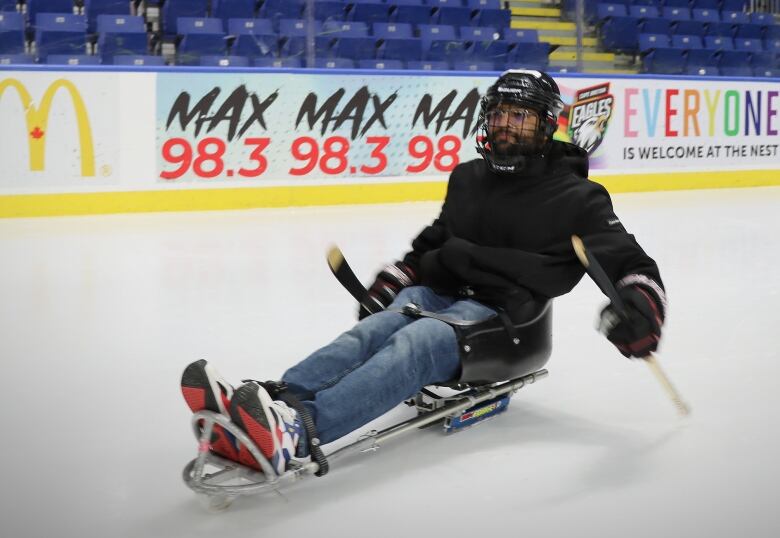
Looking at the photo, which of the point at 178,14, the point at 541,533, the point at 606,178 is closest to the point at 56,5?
the point at 178,14

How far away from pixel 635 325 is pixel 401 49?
246 inches

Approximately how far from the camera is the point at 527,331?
2289 millimetres

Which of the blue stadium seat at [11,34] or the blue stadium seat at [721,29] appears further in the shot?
the blue stadium seat at [721,29]

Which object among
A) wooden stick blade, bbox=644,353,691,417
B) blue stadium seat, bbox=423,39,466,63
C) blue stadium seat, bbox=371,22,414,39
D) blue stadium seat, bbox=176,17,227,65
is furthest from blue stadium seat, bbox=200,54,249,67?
wooden stick blade, bbox=644,353,691,417

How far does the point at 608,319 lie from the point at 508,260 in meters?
0.31

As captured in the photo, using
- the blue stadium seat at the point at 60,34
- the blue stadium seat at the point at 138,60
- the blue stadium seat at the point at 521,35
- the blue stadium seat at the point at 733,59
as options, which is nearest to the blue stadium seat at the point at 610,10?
the blue stadium seat at the point at 521,35

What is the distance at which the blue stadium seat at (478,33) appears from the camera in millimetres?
8422

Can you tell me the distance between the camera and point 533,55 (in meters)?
8.48

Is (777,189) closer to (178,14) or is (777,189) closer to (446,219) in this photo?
(178,14)

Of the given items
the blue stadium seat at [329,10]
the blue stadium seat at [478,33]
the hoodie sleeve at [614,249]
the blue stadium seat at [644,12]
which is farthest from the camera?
the blue stadium seat at [644,12]

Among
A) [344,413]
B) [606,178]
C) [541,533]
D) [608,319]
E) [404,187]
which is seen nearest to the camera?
[541,533]

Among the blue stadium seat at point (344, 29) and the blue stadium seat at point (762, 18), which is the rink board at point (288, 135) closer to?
the blue stadium seat at point (344, 29)

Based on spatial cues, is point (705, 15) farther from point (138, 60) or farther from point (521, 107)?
point (521, 107)

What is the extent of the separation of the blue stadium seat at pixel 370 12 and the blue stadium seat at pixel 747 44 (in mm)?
3874
